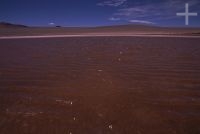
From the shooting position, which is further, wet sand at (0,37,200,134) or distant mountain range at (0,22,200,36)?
distant mountain range at (0,22,200,36)

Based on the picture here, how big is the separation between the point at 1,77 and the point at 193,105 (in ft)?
13.2

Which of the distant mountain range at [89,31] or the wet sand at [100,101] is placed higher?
the distant mountain range at [89,31]

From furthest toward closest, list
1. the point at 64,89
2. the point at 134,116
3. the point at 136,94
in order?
the point at 64,89 → the point at 136,94 → the point at 134,116

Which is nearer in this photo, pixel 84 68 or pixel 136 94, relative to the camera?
pixel 136 94

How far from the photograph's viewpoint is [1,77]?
20.1ft

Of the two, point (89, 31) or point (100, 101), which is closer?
point (100, 101)

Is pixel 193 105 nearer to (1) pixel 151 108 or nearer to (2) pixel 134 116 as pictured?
(1) pixel 151 108

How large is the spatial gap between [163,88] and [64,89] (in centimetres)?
172

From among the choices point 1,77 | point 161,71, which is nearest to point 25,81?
point 1,77

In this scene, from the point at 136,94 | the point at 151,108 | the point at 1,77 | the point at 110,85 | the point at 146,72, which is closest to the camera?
the point at 151,108

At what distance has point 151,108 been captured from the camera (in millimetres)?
3949

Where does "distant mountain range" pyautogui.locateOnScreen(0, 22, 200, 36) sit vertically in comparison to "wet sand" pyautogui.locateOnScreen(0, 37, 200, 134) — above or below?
above

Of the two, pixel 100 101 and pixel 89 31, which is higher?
pixel 89 31

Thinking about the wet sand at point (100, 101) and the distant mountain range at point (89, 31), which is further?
the distant mountain range at point (89, 31)
